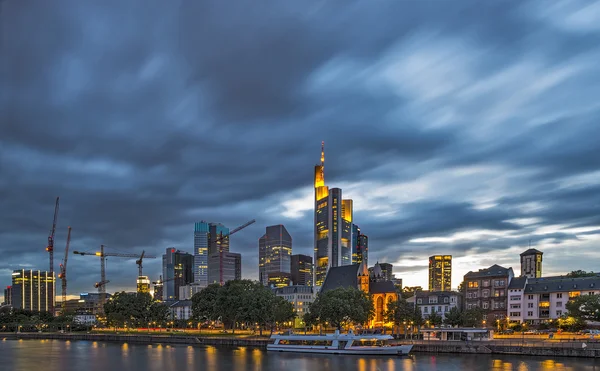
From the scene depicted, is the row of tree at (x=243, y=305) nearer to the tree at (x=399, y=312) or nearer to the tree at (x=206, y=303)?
the tree at (x=206, y=303)

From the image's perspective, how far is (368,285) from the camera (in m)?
192

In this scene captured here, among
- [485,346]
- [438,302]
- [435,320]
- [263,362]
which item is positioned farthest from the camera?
[438,302]

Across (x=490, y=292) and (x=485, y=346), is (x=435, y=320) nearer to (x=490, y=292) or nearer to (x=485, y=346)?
(x=490, y=292)

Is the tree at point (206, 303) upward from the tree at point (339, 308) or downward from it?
downward

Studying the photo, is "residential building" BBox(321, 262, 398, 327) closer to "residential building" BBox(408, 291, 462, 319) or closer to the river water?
"residential building" BBox(408, 291, 462, 319)

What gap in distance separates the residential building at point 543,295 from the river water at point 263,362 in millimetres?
54329

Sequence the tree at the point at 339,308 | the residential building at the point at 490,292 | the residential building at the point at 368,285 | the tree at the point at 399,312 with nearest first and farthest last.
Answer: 1. the tree at the point at 339,308
2. the tree at the point at 399,312
3. the residential building at the point at 490,292
4. the residential building at the point at 368,285

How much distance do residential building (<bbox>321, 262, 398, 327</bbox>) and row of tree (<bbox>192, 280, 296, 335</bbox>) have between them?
121 feet

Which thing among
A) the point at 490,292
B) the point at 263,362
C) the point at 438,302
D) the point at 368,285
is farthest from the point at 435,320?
the point at 263,362

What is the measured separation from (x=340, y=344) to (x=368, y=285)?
88.4 meters

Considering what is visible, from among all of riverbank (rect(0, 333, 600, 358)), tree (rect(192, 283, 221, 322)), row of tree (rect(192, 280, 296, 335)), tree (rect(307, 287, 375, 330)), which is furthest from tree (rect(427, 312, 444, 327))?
tree (rect(192, 283, 221, 322))

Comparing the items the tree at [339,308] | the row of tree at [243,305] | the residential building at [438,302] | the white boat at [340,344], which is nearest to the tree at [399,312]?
the tree at [339,308]

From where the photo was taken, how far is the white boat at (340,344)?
3912 inches

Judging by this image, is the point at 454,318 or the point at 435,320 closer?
the point at 454,318
